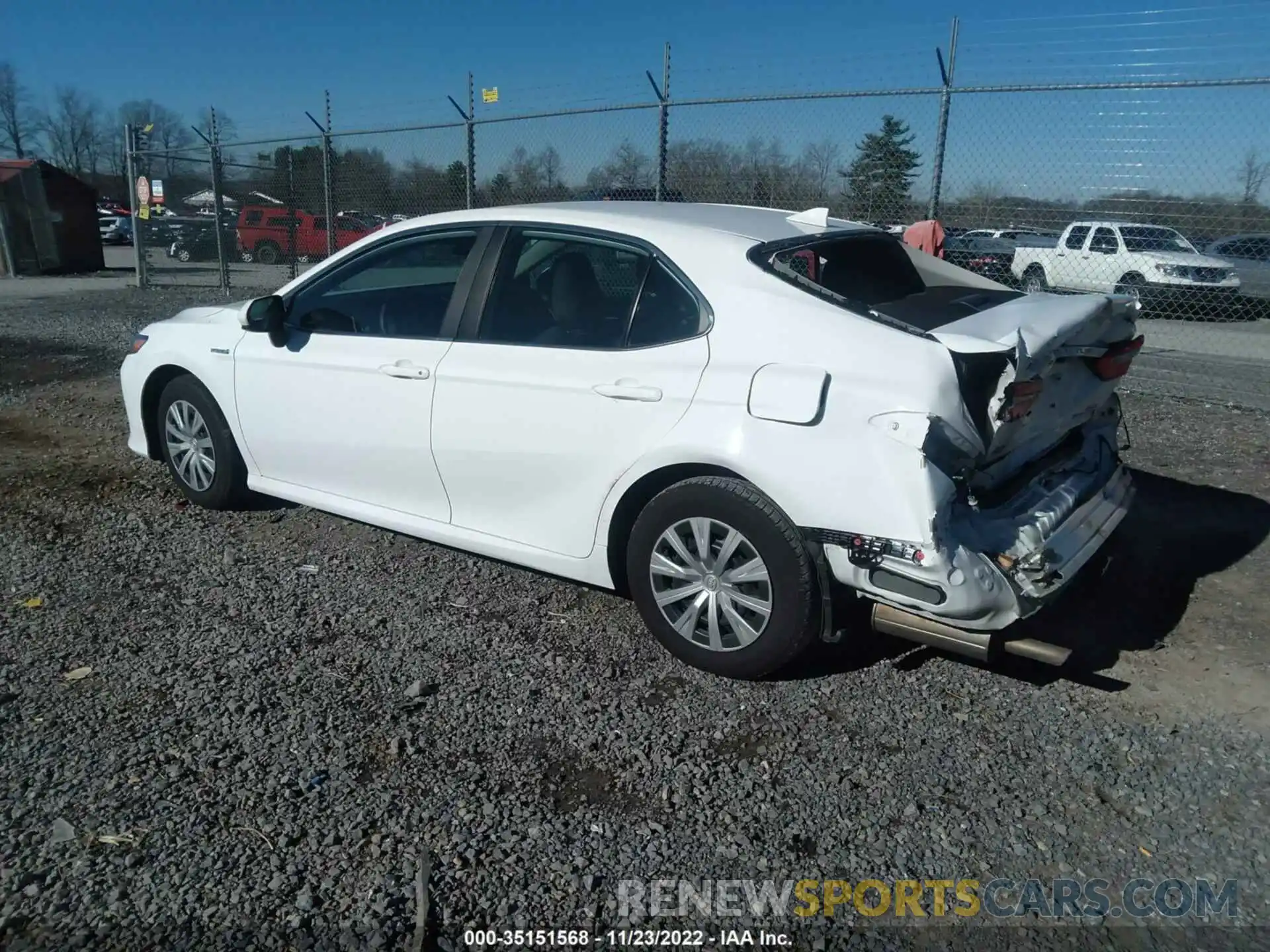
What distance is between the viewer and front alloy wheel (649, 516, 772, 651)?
337 cm

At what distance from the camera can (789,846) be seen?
106 inches

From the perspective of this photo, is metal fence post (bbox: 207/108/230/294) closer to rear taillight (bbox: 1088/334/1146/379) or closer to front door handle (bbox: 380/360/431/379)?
front door handle (bbox: 380/360/431/379)

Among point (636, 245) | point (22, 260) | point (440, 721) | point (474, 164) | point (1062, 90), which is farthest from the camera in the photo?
point (22, 260)

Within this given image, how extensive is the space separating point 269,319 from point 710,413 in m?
2.37

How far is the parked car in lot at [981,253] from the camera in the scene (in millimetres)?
9320

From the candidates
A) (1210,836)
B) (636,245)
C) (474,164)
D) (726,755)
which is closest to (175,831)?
(726,755)

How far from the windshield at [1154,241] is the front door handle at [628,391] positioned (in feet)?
23.9

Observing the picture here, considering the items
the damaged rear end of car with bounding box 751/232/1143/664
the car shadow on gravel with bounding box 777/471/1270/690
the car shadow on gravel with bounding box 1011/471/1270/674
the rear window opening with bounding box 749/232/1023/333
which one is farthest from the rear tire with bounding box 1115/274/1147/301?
the damaged rear end of car with bounding box 751/232/1143/664

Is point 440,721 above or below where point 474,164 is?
below

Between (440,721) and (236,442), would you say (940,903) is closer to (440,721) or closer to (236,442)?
(440,721)

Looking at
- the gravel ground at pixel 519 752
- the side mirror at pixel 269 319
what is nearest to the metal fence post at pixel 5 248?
the gravel ground at pixel 519 752

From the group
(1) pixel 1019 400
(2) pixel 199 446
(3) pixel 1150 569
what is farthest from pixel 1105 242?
(2) pixel 199 446

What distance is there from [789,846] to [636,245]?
223 cm

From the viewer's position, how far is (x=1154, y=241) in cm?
965
